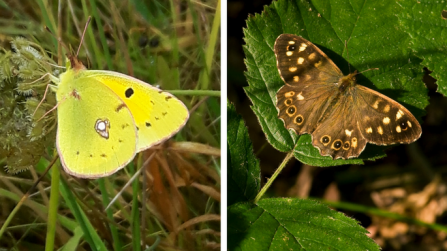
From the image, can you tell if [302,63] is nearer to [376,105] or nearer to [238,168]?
[376,105]

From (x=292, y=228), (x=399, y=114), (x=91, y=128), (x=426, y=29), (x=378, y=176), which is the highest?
(x=426, y=29)

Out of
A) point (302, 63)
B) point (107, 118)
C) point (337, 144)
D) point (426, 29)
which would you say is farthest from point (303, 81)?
point (107, 118)

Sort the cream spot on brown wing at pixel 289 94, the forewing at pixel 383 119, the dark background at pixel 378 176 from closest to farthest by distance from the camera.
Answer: the forewing at pixel 383 119, the cream spot on brown wing at pixel 289 94, the dark background at pixel 378 176

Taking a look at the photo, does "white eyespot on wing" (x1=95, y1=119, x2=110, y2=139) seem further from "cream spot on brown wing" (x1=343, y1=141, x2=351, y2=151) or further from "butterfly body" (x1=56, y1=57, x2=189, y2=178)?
"cream spot on brown wing" (x1=343, y1=141, x2=351, y2=151)

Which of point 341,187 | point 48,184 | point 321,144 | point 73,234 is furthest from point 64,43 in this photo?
point 341,187

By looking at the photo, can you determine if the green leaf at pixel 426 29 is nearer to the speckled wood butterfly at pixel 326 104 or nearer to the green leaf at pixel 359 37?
the green leaf at pixel 359 37

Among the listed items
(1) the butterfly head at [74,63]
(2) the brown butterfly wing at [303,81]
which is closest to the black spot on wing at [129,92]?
(1) the butterfly head at [74,63]
